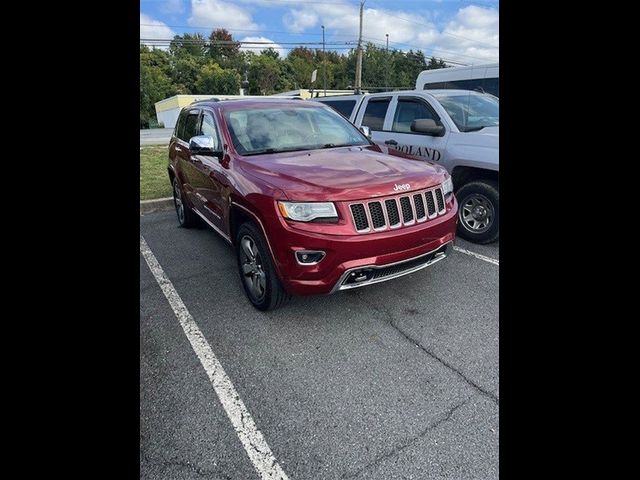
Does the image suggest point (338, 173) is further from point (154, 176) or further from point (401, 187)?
point (154, 176)

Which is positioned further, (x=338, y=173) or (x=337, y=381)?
(x=338, y=173)

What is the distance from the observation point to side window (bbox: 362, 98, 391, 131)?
241 inches

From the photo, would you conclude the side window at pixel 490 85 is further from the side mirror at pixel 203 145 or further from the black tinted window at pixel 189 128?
the side mirror at pixel 203 145

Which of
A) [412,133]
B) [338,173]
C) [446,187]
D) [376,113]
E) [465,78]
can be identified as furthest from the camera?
[465,78]

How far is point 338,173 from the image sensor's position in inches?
123

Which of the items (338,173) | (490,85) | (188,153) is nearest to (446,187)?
(338,173)

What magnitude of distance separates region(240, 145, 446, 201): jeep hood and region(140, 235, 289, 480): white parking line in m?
1.32

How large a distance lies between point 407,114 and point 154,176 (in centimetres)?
625

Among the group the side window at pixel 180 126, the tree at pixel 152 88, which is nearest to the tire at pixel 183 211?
the side window at pixel 180 126

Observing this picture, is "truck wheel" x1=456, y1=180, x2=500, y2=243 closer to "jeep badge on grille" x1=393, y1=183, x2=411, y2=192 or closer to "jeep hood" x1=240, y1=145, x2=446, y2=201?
"jeep hood" x1=240, y1=145, x2=446, y2=201
